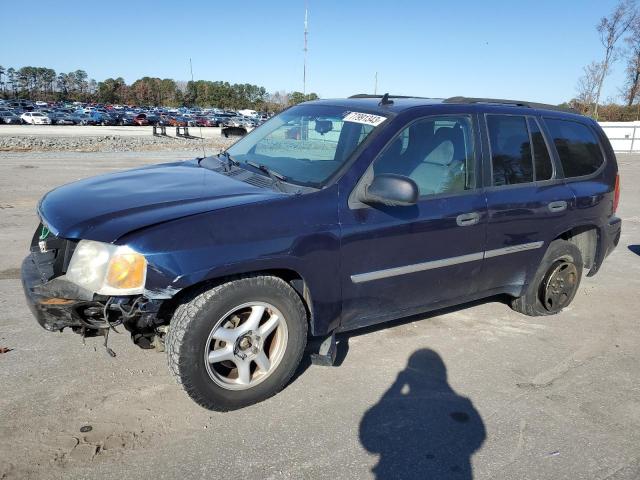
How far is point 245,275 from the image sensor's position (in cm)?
304

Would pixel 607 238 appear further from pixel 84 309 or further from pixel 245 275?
pixel 84 309

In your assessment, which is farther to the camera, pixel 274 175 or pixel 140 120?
pixel 140 120

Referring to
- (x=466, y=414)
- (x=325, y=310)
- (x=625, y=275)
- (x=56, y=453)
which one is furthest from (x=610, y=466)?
(x=625, y=275)

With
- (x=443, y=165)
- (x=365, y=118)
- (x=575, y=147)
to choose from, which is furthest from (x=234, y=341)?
(x=575, y=147)

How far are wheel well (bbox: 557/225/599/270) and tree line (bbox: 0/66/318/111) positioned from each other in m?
121

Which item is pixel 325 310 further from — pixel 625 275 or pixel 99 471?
pixel 625 275

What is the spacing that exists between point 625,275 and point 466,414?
4093 mm

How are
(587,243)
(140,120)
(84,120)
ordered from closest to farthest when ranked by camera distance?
(587,243), (84,120), (140,120)

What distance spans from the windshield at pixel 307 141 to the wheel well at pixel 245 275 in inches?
23.3

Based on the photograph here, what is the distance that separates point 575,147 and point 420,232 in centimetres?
210

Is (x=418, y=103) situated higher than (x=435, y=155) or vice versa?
(x=418, y=103)

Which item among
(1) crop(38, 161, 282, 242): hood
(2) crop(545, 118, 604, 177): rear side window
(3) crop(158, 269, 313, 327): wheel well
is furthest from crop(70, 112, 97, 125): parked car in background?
(3) crop(158, 269, 313, 327): wheel well

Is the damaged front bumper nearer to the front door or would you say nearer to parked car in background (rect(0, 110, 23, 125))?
the front door

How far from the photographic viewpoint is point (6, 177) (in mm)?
11945
